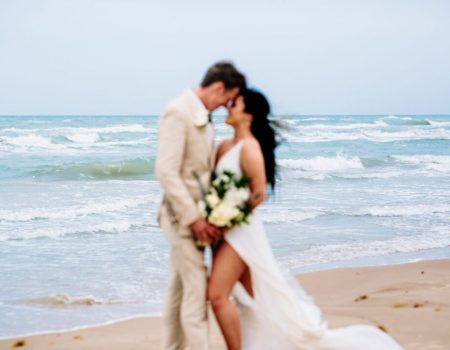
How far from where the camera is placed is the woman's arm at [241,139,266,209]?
4438 millimetres

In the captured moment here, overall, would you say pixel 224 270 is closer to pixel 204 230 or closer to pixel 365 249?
pixel 204 230

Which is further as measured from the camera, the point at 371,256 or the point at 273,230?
the point at 273,230

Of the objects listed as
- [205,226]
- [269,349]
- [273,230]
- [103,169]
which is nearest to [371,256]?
[273,230]

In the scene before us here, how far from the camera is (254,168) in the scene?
14.6ft

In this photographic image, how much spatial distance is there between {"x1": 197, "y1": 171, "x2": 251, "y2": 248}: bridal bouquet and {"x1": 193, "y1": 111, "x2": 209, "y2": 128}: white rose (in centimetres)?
32

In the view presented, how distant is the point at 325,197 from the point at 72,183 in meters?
Answer: 7.11

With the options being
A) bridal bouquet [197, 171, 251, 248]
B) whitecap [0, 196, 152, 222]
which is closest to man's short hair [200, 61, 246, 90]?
bridal bouquet [197, 171, 251, 248]

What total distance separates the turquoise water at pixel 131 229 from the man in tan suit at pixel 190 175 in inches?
19.4

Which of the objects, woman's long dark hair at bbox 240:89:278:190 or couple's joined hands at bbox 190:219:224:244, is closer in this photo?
couple's joined hands at bbox 190:219:224:244

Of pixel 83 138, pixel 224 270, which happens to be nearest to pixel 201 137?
pixel 224 270

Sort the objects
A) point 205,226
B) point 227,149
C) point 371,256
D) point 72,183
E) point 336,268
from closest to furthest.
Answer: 1. point 205,226
2. point 227,149
3. point 336,268
4. point 371,256
5. point 72,183

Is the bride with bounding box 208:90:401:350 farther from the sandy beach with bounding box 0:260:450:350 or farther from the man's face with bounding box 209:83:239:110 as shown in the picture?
the sandy beach with bounding box 0:260:450:350

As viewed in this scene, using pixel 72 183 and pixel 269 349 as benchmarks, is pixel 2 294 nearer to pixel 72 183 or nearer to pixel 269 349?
pixel 269 349

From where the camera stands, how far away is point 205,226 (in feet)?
14.0
